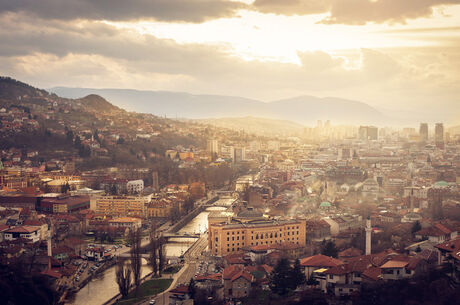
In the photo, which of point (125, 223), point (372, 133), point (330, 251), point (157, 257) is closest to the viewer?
point (330, 251)

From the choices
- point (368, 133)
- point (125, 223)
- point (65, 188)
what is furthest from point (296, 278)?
point (368, 133)

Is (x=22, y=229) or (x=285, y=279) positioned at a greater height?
(x=285, y=279)

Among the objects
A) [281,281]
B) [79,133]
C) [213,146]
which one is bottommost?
[281,281]

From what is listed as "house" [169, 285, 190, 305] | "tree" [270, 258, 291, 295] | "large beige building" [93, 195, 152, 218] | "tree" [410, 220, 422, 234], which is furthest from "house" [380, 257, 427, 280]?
"large beige building" [93, 195, 152, 218]

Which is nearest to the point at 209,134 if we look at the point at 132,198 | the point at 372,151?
the point at 372,151

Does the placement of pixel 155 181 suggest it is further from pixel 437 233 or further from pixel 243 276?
pixel 243 276

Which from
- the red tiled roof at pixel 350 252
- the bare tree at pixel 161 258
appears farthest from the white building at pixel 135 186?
the red tiled roof at pixel 350 252

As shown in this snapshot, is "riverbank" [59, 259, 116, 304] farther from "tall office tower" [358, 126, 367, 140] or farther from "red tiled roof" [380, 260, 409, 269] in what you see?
"tall office tower" [358, 126, 367, 140]

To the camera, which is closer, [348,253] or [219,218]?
[348,253]

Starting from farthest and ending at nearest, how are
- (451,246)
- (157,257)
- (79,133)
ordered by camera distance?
(79,133), (157,257), (451,246)
